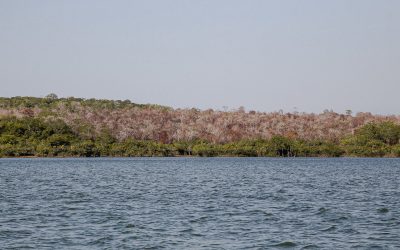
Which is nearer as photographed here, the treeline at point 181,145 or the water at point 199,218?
the water at point 199,218

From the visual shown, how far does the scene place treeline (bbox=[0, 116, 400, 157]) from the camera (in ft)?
478

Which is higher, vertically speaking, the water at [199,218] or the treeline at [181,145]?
the treeline at [181,145]

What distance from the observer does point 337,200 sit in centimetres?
4381

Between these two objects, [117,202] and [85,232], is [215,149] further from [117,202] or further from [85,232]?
[85,232]

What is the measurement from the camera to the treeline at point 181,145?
146m

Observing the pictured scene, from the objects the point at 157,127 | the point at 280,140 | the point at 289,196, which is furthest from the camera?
the point at 157,127

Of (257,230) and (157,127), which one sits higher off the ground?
(157,127)

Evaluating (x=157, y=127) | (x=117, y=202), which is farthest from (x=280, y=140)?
(x=117, y=202)

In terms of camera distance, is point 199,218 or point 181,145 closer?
point 199,218

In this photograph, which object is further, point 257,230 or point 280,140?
point 280,140

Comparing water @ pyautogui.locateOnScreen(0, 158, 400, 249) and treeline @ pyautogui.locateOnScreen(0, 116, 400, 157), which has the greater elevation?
treeline @ pyautogui.locateOnScreen(0, 116, 400, 157)

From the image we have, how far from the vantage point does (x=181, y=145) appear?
160250 mm

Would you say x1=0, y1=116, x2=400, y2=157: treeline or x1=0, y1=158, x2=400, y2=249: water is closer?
x1=0, y1=158, x2=400, y2=249: water

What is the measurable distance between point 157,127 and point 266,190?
458 feet
